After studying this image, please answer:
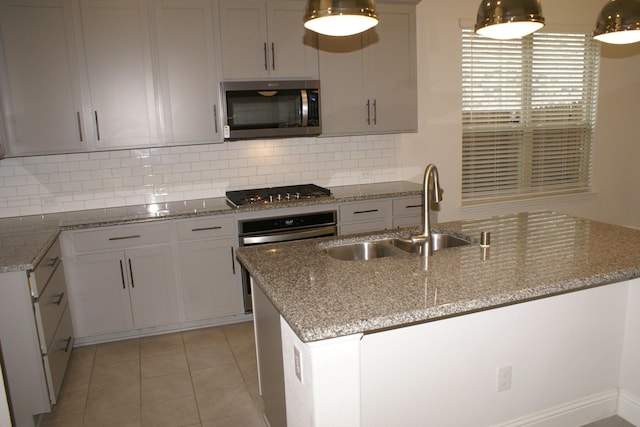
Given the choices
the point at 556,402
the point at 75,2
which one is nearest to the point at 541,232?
the point at 556,402

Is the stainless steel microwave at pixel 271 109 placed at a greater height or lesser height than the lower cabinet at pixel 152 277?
greater

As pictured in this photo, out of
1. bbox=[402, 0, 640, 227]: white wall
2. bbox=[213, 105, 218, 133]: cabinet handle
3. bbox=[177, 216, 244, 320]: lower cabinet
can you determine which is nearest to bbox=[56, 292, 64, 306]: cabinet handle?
bbox=[177, 216, 244, 320]: lower cabinet

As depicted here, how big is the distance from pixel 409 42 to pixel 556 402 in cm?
304

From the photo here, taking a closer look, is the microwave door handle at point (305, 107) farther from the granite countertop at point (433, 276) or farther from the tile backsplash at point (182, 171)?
the granite countertop at point (433, 276)

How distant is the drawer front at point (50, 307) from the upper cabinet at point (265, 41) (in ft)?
6.11

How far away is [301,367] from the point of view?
1.73 meters

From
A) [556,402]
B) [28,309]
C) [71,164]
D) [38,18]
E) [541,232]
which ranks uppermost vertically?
[38,18]

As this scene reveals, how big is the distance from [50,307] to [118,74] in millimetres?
1693

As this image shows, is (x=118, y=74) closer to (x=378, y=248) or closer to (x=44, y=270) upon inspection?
(x=44, y=270)

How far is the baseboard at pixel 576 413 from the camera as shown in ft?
7.78

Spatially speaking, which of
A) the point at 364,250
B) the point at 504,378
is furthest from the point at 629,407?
the point at 364,250

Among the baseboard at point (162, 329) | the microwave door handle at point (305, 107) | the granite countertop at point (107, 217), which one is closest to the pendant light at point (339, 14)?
the granite countertop at point (107, 217)

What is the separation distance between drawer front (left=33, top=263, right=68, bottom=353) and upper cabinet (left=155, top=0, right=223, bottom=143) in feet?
4.10

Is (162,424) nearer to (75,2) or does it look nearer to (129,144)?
(129,144)
